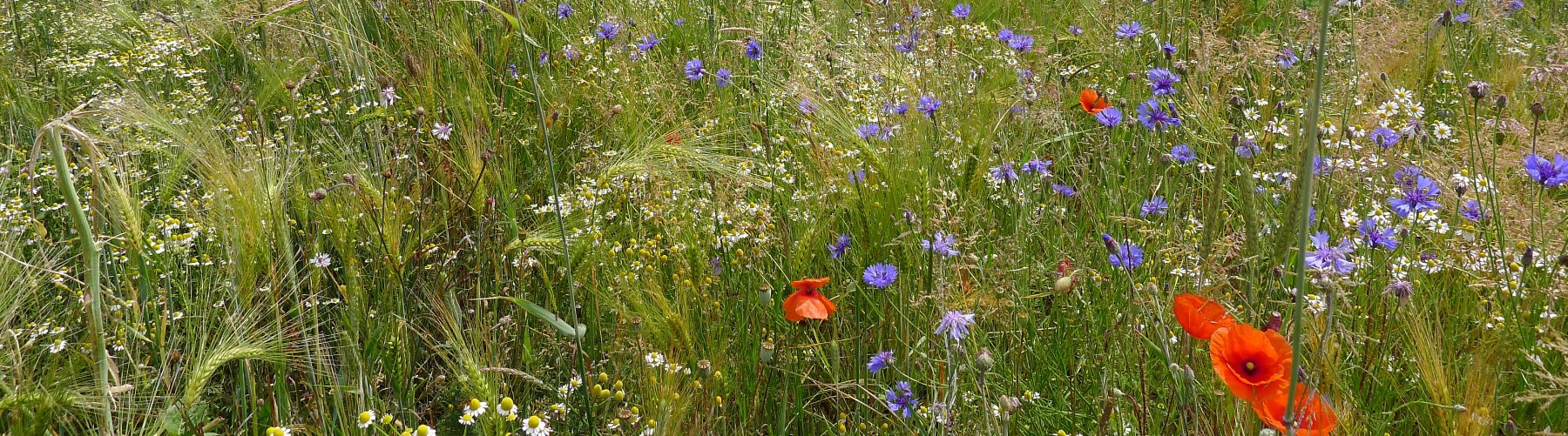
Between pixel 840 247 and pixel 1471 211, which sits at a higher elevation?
pixel 1471 211

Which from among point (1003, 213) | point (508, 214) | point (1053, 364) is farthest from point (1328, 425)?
point (508, 214)

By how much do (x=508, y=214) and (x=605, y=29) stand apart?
4.93 feet

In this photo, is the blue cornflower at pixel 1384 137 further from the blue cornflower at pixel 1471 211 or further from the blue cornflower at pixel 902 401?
the blue cornflower at pixel 902 401

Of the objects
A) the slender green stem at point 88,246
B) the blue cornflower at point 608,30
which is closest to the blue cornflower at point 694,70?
the blue cornflower at point 608,30

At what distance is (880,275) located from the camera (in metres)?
1.73

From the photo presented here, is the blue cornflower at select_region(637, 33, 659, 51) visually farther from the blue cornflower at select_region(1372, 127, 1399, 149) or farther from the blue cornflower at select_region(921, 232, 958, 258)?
the blue cornflower at select_region(1372, 127, 1399, 149)

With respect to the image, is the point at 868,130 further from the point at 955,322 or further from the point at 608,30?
the point at 608,30

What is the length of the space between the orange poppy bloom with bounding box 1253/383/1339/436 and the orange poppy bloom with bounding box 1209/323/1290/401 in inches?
0.4

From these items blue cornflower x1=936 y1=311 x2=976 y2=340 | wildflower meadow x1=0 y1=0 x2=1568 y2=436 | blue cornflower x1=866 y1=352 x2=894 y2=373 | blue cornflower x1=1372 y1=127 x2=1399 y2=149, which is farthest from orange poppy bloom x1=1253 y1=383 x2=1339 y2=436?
blue cornflower x1=1372 y1=127 x2=1399 y2=149

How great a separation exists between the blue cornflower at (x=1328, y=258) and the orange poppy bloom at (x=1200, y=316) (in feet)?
1.55

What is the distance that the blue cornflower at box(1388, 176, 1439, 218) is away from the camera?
1691 mm

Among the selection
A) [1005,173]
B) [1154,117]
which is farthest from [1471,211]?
[1005,173]

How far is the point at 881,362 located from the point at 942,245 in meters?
0.24

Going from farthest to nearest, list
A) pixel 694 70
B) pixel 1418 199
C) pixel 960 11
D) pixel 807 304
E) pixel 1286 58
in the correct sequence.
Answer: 1. pixel 960 11
2. pixel 694 70
3. pixel 1286 58
4. pixel 1418 199
5. pixel 807 304
